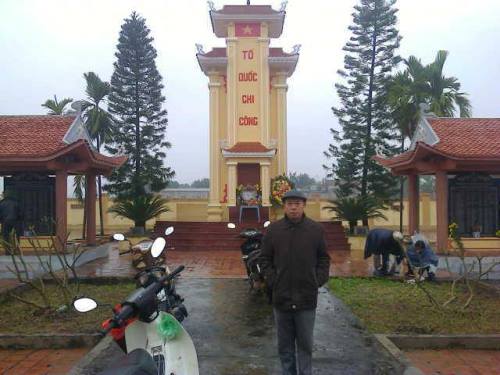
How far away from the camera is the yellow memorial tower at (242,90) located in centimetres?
1902

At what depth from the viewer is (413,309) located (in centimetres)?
632

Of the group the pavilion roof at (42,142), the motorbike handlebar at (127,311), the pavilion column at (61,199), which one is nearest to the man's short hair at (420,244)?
the motorbike handlebar at (127,311)

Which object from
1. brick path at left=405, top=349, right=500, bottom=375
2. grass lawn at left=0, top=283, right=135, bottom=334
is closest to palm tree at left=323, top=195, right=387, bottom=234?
grass lawn at left=0, top=283, right=135, bottom=334

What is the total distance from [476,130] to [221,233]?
754 cm

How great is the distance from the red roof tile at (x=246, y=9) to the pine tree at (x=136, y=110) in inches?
131

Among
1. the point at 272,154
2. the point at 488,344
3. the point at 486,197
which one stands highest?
the point at 272,154

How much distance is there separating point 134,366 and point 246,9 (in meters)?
18.7

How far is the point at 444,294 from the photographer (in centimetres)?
732

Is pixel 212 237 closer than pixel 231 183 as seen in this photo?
Yes

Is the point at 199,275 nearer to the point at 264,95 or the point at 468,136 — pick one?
the point at 468,136

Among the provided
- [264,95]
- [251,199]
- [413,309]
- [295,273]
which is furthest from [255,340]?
[264,95]

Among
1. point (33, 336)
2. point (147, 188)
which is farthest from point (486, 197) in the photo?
point (147, 188)

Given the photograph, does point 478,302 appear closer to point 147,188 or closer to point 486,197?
point 486,197

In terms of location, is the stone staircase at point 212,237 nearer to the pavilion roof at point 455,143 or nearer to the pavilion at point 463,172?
the pavilion roof at point 455,143
